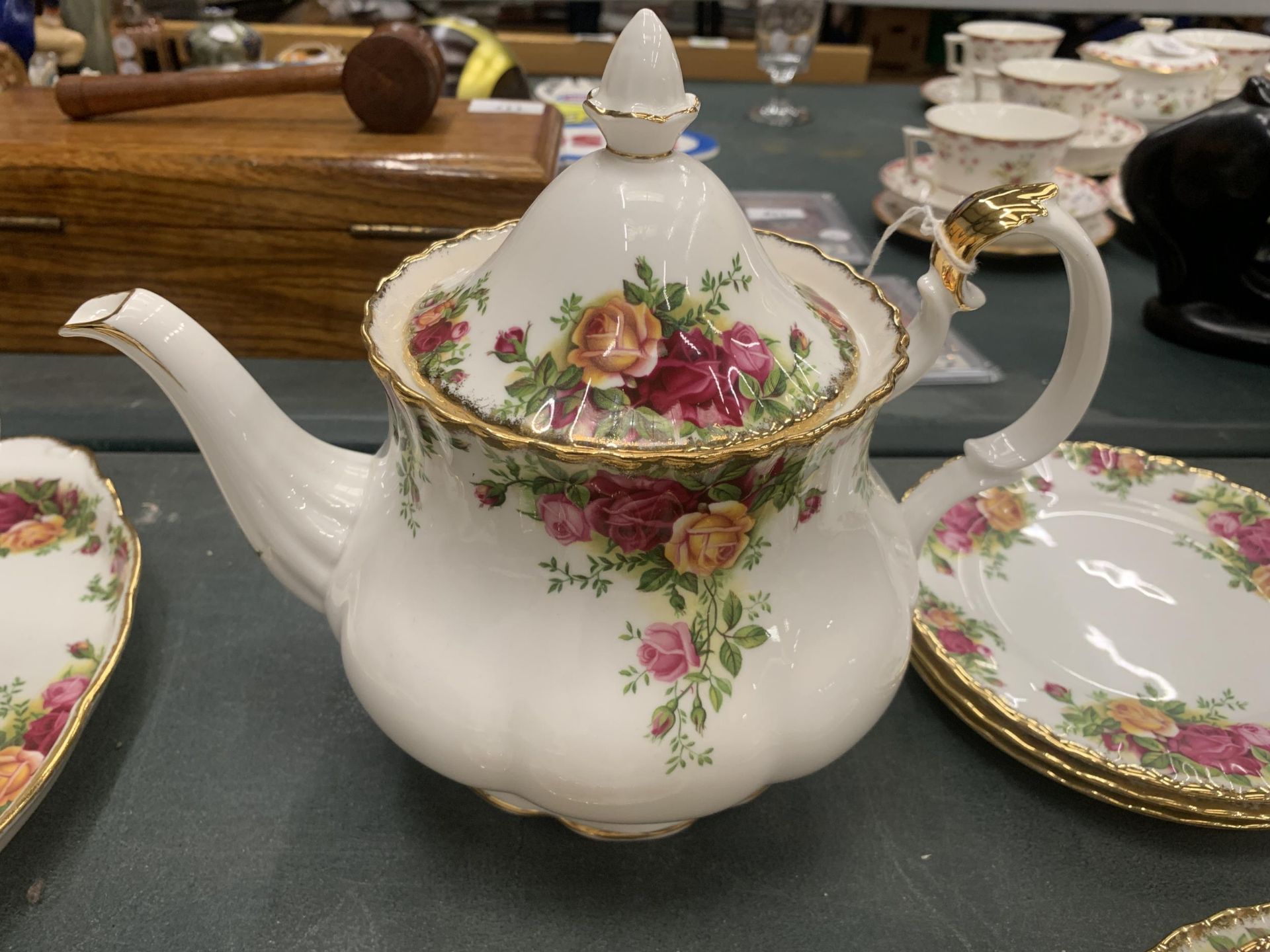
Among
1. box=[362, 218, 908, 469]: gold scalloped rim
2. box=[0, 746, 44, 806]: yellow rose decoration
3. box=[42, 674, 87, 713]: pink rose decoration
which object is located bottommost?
box=[42, 674, 87, 713]: pink rose decoration

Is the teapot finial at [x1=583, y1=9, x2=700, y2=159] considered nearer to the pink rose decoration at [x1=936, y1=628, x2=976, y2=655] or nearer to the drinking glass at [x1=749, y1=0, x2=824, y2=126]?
the pink rose decoration at [x1=936, y1=628, x2=976, y2=655]

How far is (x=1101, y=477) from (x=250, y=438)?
72 centimetres

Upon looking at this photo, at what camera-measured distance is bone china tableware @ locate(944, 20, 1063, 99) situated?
1613mm

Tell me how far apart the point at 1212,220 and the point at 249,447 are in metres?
0.99

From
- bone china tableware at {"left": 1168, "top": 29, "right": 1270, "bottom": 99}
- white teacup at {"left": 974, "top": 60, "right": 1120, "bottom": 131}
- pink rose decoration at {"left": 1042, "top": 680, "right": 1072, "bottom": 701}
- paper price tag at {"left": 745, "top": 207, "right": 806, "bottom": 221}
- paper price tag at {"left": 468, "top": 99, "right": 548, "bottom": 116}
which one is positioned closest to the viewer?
pink rose decoration at {"left": 1042, "top": 680, "right": 1072, "bottom": 701}

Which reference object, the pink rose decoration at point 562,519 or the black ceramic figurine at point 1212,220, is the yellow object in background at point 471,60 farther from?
the pink rose decoration at point 562,519

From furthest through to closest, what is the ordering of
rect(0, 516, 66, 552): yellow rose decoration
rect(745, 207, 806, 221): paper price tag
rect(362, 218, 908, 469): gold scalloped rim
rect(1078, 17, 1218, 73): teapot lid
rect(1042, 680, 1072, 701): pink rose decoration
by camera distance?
rect(1078, 17, 1218, 73): teapot lid
rect(745, 207, 806, 221): paper price tag
rect(0, 516, 66, 552): yellow rose decoration
rect(1042, 680, 1072, 701): pink rose decoration
rect(362, 218, 908, 469): gold scalloped rim

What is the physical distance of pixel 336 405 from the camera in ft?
3.18

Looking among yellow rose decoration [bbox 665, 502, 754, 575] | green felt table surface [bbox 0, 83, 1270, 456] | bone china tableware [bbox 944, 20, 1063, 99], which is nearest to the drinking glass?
bone china tableware [bbox 944, 20, 1063, 99]

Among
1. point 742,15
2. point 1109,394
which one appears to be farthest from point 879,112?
point 1109,394

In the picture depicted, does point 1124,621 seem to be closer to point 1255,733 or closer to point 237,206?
point 1255,733

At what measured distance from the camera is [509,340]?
1.49ft

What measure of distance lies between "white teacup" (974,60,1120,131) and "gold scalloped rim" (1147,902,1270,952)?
47.2 inches

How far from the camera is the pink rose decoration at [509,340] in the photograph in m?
0.45
